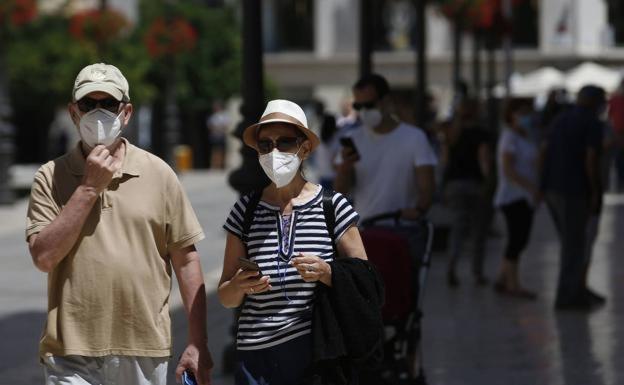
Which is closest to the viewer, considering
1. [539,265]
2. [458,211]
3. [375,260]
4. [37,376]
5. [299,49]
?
[375,260]

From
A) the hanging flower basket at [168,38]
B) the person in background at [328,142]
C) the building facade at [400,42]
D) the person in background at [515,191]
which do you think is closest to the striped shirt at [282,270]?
the person in background at [515,191]

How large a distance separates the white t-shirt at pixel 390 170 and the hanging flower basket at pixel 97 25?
1896cm

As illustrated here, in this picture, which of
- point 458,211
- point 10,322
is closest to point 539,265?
point 458,211

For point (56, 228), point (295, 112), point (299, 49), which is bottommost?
point (299, 49)

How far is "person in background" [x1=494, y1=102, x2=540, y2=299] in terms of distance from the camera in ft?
41.7

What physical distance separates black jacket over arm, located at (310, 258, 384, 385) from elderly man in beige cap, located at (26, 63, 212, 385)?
425mm

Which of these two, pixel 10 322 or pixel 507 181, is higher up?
pixel 507 181

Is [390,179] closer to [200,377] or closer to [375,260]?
[375,260]

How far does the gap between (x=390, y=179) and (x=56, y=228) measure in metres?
3.93

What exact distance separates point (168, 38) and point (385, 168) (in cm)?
2493

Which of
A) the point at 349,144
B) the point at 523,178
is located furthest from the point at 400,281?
the point at 523,178

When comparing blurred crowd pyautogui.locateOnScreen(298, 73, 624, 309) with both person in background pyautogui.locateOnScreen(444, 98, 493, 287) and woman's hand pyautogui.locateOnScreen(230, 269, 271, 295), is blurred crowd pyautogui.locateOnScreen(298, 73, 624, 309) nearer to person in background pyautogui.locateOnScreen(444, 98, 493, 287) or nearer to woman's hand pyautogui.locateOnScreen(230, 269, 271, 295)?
person in background pyautogui.locateOnScreen(444, 98, 493, 287)

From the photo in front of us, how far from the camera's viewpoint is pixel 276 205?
205 inches

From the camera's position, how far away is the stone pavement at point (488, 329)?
922cm
